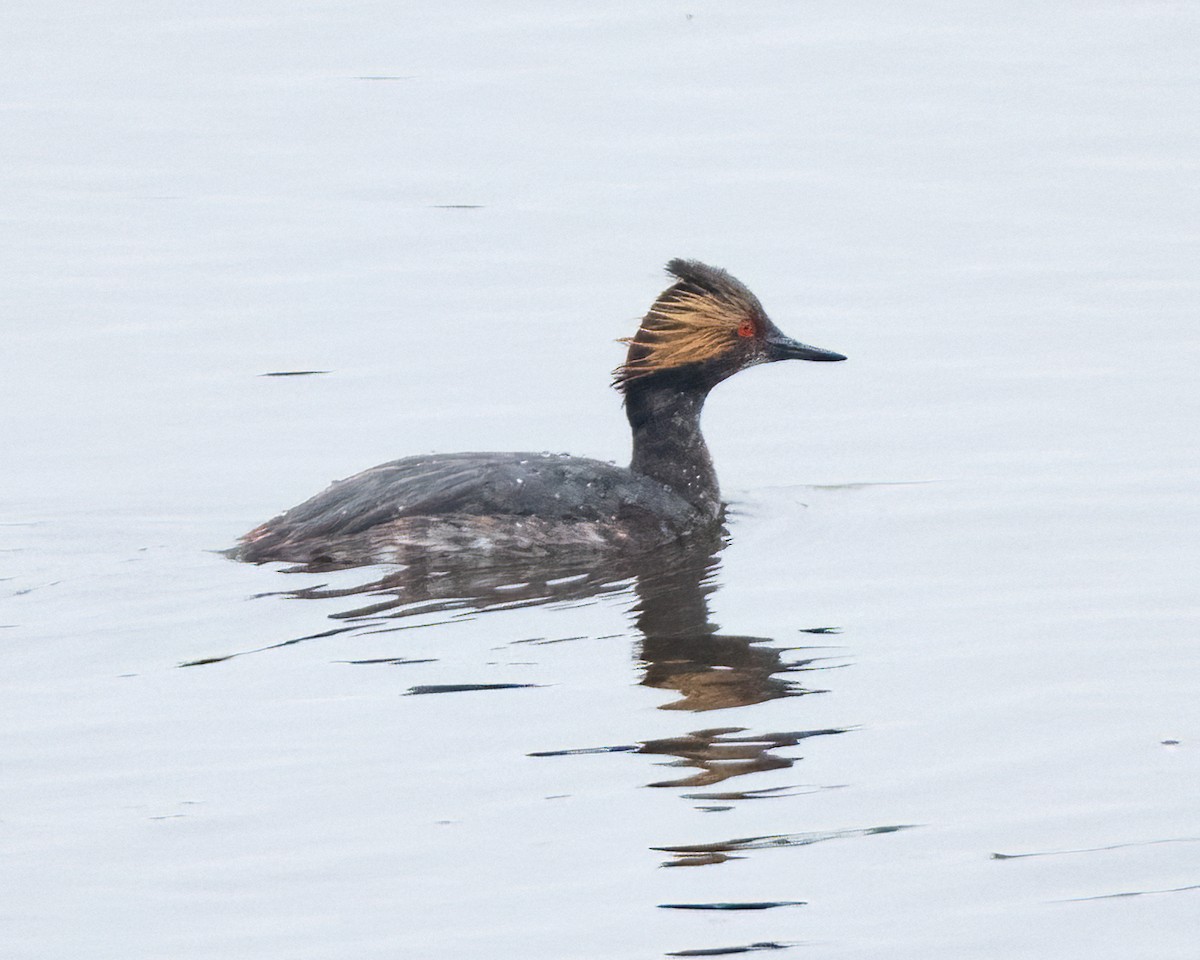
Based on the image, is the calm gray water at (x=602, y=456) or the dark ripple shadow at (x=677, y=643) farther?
the dark ripple shadow at (x=677, y=643)

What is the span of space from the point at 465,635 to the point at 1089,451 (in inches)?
160

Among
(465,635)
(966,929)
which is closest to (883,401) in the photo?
(465,635)

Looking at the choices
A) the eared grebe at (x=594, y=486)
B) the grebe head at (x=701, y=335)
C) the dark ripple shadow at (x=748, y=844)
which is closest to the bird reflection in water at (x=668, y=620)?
the eared grebe at (x=594, y=486)

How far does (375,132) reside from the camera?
18.1m

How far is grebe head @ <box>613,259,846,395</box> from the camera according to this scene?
36.3 ft

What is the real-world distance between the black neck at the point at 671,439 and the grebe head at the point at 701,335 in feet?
0.19

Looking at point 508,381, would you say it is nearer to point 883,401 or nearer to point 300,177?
point 883,401

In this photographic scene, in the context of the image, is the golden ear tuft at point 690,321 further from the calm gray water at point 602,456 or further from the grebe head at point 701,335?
the calm gray water at point 602,456

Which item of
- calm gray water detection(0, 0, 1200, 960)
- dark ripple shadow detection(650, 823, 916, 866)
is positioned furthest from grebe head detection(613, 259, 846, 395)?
dark ripple shadow detection(650, 823, 916, 866)

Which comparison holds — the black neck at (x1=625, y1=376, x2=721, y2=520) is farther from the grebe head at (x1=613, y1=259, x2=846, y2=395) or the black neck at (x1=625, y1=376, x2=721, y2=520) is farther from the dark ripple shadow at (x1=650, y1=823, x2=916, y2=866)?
the dark ripple shadow at (x1=650, y1=823, x2=916, y2=866)

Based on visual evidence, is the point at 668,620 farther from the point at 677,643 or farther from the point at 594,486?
the point at 594,486

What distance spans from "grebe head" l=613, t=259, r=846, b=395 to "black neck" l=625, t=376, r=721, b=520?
57mm

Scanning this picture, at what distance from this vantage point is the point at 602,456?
12.2 meters

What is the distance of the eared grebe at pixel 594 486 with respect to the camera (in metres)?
10.3
